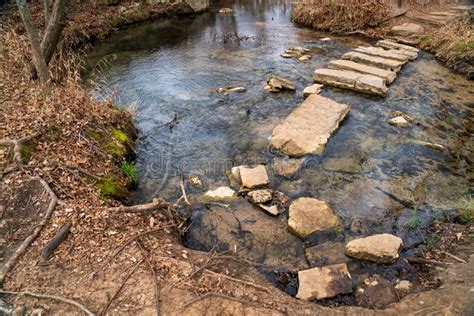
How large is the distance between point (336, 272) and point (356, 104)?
481cm

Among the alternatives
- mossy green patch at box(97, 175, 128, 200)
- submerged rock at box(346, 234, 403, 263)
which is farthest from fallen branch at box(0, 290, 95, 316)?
submerged rock at box(346, 234, 403, 263)

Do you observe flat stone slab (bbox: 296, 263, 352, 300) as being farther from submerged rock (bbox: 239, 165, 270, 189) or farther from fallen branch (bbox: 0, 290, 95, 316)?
fallen branch (bbox: 0, 290, 95, 316)

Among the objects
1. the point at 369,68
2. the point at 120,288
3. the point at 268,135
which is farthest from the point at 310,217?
the point at 369,68

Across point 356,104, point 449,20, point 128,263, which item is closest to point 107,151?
point 128,263

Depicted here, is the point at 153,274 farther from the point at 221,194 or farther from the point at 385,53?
the point at 385,53

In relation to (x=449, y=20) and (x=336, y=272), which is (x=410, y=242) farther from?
(x=449, y=20)

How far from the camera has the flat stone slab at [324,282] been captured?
12.5 ft

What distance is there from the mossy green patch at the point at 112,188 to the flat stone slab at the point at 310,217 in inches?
98.9

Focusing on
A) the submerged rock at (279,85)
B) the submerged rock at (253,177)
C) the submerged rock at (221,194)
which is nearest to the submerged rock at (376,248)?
the submerged rock at (253,177)

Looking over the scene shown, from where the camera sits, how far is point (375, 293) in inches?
153

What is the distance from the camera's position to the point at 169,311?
3.32m

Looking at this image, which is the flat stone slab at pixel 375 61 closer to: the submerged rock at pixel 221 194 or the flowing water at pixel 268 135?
the flowing water at pixel 268 135

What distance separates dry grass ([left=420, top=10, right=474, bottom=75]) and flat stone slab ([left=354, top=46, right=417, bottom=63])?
1019 millimetres

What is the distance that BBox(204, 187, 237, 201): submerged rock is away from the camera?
17.7ft
